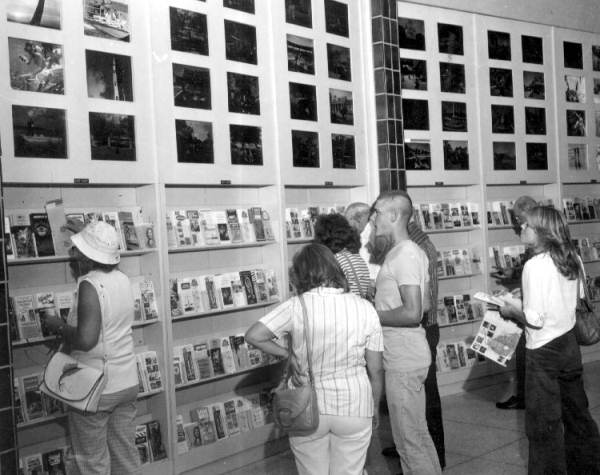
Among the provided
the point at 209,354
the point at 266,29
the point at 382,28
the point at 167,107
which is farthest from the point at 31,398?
the point at 382,28

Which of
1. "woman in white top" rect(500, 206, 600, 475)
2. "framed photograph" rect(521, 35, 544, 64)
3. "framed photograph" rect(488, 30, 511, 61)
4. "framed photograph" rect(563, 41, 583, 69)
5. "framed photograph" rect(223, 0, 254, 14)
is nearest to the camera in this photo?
"woman in white top" rect(500, 206, 600, 475)

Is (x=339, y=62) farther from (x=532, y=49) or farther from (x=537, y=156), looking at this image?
(x=537, y=156)

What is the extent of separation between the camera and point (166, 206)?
5.84 metres

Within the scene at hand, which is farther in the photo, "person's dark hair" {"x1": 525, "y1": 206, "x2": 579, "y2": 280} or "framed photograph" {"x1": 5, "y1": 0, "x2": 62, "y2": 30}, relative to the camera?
"framed photograph" {"x1": 5, "y1": 0, "x2": 62, "y2": 30}

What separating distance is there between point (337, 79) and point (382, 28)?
0.71 meters

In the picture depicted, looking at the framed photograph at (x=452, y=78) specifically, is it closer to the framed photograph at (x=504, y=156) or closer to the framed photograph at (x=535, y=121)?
the framed photograph at (x=504, y=156)

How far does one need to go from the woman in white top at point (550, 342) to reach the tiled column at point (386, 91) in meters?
2.96

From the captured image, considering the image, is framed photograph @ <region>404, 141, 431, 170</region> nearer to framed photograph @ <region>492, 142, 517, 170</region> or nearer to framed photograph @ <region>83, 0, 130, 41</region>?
framed photograph @ <region>492, 142, 517, 170</region>

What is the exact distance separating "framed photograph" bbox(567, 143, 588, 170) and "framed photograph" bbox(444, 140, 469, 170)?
5.75ft

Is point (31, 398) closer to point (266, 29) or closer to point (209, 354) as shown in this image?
point (209, 354)

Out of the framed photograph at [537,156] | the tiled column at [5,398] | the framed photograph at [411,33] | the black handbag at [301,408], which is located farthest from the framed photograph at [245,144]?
the framed photograph at [537,156]

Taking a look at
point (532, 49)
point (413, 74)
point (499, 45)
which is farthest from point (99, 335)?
point (532, 49)

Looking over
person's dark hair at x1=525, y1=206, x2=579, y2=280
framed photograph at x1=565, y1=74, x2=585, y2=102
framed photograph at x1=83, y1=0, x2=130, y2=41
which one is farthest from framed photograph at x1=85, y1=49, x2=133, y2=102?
framed photograph at x1=565, y1=74, x2=585, y2=102

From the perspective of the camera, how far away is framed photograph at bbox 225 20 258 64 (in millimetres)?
5988
